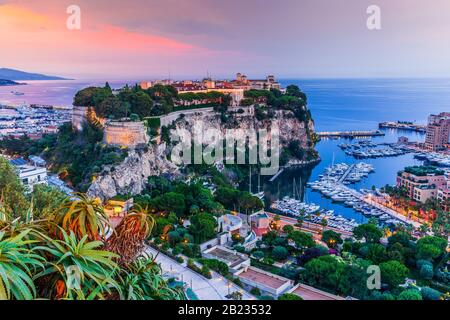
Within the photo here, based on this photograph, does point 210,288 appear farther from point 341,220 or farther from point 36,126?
point 36,126

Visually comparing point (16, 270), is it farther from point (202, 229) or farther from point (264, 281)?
point (202, 229)

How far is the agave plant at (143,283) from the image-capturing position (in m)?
2.04

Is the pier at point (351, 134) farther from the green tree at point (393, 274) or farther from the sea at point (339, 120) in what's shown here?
the green tree at point (393, 274)

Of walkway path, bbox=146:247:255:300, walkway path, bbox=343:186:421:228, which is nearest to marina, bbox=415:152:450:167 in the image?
walkway path, bbox=343:186:421:228

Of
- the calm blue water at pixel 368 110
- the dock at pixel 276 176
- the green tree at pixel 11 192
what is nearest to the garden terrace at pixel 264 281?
the green tree at pixel 11 192

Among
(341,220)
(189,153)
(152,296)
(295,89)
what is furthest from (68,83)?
(152,296)

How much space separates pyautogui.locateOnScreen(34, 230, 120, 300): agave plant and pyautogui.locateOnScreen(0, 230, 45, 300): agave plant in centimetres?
6

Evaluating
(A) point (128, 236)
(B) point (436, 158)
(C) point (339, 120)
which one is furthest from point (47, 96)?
(A) point (128, 236)

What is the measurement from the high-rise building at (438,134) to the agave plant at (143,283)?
27526 millimetres

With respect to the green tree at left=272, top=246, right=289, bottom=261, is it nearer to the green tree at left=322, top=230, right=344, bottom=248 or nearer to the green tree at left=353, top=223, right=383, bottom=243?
the green tree at left=322, top=230, right=344, bottom=248

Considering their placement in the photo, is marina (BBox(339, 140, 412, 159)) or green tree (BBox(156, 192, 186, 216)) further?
marina (BBox(339, 140, 412, 159))

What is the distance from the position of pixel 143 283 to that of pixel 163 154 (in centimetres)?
1396

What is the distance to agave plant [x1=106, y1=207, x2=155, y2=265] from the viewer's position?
6.94 feet

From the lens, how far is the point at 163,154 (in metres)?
16.0
